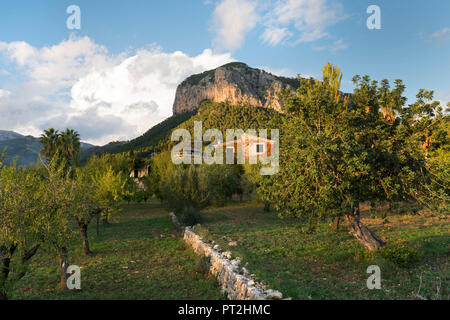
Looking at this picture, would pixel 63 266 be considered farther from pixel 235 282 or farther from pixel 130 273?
pixel 235 282

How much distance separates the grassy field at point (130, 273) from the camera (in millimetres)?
10305

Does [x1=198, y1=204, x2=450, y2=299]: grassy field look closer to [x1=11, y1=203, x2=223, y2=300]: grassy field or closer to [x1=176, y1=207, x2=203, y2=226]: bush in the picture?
[x1=11, y1=203, x2=223, y2=300]: grassy field

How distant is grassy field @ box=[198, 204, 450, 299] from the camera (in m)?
8.44

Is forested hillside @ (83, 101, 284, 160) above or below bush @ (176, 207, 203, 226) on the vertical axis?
above

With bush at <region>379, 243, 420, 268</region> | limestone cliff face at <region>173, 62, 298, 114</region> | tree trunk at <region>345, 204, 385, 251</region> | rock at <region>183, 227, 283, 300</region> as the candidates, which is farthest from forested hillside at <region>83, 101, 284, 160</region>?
bush at <region>379, 243, 420, 268</region>

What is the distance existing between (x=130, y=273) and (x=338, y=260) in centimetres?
1088

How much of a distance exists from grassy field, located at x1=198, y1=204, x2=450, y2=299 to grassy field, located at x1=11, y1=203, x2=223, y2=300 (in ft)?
7.89

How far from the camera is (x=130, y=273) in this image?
1288cm

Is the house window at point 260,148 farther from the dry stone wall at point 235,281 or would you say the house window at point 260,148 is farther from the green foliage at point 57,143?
the dry stone wall at point 235,281

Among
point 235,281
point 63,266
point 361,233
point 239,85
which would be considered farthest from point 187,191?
point 239,85

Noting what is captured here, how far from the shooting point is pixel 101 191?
2053cm
